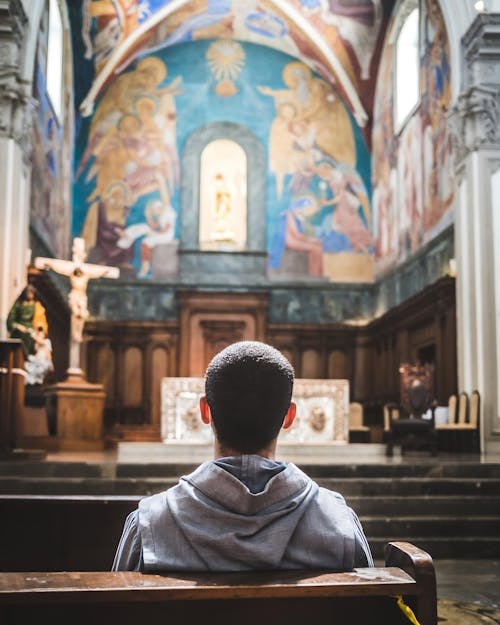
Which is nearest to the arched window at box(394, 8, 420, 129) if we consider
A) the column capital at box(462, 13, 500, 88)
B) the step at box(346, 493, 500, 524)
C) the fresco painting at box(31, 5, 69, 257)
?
the column capital at box(462, 13, 500, 88)

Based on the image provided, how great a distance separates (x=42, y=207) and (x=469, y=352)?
8.24 metres

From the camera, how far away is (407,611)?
1618 millimetres

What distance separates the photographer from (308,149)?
65.3 ft

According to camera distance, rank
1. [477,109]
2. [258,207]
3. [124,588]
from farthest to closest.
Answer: [258,207] < [477,109] < [124,588]

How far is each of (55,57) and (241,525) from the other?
54.9 feet

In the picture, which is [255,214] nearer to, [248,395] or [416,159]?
[416,159]

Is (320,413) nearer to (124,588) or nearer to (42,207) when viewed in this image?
(42,207)

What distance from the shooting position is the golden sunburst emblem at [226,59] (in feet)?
65.7

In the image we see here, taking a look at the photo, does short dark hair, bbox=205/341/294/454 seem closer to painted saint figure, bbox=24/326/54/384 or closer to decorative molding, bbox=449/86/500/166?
painted saint figure, bbox=24/326/54/384

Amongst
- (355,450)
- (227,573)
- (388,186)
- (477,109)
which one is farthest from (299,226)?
(227,573)

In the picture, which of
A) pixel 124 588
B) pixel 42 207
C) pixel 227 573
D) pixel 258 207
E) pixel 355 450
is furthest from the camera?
pixel 258 207

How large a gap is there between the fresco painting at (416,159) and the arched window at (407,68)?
0.29 meters

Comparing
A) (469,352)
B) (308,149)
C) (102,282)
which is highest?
(308,149)

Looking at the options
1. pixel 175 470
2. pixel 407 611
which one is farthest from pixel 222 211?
pixel 407 611
